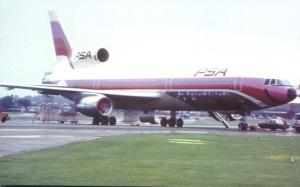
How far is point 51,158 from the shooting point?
14727mm

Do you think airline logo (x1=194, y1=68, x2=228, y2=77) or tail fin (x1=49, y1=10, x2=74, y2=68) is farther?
tail fin (x1=49, y1=10, x2=74, y2=68)

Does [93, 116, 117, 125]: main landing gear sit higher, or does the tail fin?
the tail fin

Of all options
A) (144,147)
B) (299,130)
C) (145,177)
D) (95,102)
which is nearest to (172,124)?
(95,102)

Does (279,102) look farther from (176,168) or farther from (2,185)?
(2,185)

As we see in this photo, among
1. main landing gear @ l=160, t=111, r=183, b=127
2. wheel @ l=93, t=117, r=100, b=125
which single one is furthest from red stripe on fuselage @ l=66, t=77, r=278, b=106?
wheel @ l=93, t=117, r=100, b=125

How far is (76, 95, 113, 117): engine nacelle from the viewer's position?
43938 millimetres

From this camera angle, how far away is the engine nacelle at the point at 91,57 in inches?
2151

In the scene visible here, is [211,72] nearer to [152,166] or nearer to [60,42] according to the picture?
[60,42]

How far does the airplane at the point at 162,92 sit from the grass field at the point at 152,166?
67.6ft

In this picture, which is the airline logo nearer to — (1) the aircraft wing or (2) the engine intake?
(1) the aircraft wing

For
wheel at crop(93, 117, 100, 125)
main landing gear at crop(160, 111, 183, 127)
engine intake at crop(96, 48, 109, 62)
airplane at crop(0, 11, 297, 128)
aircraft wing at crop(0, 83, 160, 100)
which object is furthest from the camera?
engine intake at crop(96, 48, 109, 62)

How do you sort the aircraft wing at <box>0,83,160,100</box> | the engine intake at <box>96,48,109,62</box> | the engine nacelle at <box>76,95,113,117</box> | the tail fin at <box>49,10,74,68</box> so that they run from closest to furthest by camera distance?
the engine nacelle at <box>76,95,113,117</box> → the aircraft wing at <box>0,83,160,100</box> → the engine intake at <box>96,48,109,62</box> → the tail fin at <box>49,10,74,68</box>

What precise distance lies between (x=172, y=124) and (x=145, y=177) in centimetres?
3533

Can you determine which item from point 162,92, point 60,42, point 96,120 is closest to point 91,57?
point 60,42
